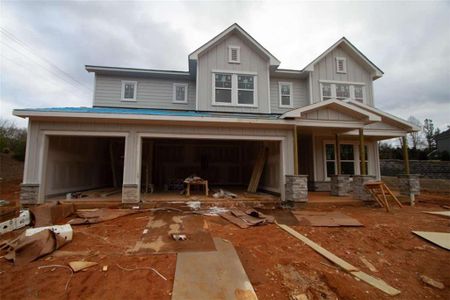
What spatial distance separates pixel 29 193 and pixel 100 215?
9.67 ft

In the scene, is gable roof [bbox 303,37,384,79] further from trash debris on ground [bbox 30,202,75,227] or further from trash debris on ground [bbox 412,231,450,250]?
trash debris on ground [bbox 30,202,75,227]

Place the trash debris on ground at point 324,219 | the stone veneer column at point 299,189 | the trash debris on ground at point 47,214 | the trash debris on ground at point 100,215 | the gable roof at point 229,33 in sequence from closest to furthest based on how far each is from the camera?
the trash debris on ground at point 47,214 → the trash debris on ground at point 100,215 → the trash debris on ground at point 324,219 → the stone veneer column at point 299,189 → the gable roof at point 229,33

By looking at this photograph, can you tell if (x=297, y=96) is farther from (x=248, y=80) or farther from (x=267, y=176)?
(x=267, y=176)

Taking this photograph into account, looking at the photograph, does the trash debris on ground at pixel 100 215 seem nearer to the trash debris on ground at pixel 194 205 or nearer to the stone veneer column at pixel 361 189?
the trash debris on ground at pixel 194 205

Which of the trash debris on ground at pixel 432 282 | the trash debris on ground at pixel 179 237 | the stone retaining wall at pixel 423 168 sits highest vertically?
the stone retaining wall at pixel 423 168

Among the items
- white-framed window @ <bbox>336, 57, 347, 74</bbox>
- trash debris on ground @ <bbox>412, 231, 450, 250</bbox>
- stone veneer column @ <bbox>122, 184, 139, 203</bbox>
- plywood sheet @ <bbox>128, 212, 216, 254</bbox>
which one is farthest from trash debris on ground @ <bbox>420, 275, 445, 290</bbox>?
white-framed window @ <bbox>336, 57, 347, 74</bbox>

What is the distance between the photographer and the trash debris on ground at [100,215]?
554 centimetres

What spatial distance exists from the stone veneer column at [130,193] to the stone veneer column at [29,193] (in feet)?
8.80

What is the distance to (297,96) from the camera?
12289 millimetres

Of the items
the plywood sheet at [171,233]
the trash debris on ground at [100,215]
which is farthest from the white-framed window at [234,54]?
the trash debris on ground at [100,215]

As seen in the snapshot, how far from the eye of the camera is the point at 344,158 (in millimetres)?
11469

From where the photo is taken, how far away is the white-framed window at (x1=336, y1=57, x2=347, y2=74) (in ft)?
40.1

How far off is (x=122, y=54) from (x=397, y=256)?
19.5 meters

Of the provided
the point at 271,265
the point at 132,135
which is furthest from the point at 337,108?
the point at 132,135
